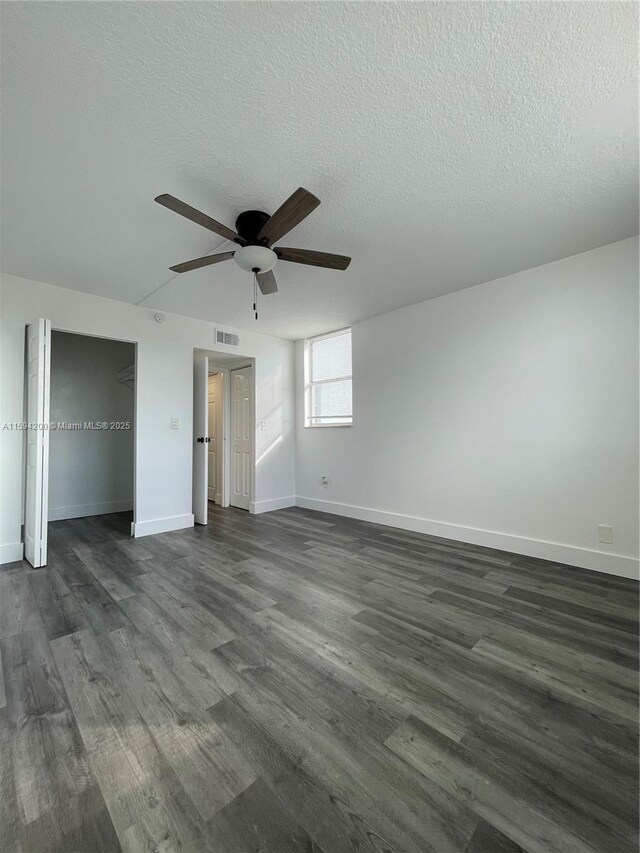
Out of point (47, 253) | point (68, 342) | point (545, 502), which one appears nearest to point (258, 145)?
point (47, 253)

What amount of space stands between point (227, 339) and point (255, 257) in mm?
2718

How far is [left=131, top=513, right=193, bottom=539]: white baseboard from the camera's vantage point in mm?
4008

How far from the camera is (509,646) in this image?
193cm

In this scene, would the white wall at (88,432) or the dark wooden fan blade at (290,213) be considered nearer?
the dark wooden fan blade at (290,213)

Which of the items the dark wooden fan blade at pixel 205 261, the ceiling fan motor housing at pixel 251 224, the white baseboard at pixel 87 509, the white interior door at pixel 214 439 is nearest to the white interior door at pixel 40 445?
the dark wooden fan blade at pixel 205 261

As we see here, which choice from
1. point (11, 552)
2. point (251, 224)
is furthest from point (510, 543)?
point (11, 552)

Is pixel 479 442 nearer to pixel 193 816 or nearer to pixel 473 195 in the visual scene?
pixel 473 195

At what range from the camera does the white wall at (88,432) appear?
4.91 meters

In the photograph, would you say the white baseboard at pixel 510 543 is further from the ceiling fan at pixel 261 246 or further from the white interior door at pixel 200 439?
the ceiling fan at pixel 261 246

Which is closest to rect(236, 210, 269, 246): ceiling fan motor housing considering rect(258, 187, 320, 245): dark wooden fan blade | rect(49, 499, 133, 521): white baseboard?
rect(258, 187, 320, 245): dark wooden fan blade

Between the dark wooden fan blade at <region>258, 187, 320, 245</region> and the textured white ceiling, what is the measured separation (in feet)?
0.81

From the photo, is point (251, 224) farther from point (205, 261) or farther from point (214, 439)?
point (214, 439)

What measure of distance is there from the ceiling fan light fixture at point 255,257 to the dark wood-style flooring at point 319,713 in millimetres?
2298

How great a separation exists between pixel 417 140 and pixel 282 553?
3.27m
